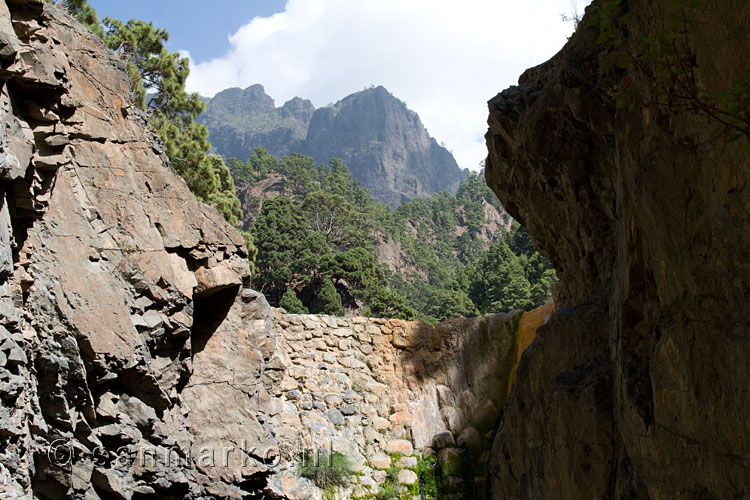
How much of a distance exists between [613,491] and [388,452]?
6041mm

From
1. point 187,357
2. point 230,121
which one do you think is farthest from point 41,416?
point 230,121

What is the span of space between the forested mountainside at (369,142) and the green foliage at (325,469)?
94.8m

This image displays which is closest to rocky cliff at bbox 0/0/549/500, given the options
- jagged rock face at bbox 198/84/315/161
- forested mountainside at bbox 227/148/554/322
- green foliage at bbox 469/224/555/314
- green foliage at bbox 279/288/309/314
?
green foliage at bbox 279/288/309/314

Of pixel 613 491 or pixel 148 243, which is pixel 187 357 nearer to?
pixel 148 243

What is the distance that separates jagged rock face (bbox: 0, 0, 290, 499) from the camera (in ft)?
17.1

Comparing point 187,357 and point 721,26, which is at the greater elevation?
point 721,26

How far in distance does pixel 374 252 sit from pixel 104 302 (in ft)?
92.0

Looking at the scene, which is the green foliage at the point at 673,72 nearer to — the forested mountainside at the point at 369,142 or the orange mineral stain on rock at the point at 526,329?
the orange mineral stain on rock at the point at 526,329

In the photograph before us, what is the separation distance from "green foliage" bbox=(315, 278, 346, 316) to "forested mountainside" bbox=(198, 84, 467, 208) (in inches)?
3200

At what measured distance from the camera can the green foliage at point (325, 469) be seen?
8.52 m

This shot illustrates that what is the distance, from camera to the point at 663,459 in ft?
9.95

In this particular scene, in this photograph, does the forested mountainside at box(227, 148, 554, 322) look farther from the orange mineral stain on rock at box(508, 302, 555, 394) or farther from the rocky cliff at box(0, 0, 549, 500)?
the orange mineral stain on rock at box(508, 302, 555, 394)

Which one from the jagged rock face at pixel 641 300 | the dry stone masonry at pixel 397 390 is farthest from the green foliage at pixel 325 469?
the jagged rock face at pixel 641 300

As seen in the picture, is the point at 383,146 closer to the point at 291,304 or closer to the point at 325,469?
the point at 291,304
